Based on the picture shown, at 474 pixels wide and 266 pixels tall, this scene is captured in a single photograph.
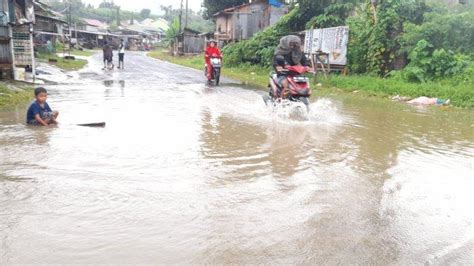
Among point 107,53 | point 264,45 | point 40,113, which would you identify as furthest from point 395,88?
point 107,53

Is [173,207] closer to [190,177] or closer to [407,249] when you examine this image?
[190,177]

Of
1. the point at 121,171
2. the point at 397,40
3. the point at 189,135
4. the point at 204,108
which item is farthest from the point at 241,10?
the point at 121,171

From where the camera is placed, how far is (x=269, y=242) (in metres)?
3.28

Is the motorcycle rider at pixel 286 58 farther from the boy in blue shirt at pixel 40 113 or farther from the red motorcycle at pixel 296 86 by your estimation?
the boy in blue shirt at pixel 40 113

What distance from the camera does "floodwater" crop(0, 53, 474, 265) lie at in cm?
316

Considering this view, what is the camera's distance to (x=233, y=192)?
438 cm

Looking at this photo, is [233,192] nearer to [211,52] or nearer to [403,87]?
[403,87]

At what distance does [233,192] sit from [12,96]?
8.17 meters

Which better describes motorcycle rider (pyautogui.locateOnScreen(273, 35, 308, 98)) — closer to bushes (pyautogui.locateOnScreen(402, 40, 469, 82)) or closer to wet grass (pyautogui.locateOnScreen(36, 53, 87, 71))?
bushes (pyautogui.locateOnScreen(402, 40, 469, 82))

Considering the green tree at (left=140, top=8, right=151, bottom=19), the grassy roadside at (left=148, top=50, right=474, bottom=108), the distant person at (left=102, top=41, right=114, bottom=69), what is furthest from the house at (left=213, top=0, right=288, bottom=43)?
the green tree at (left=140, top=8, right=151, bottom=19)

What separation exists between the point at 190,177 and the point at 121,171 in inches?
32.1

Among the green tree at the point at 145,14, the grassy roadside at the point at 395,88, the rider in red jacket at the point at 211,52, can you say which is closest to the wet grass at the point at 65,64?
the rider in red jacket at the point at 211,52

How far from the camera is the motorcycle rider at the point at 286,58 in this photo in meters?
9.37

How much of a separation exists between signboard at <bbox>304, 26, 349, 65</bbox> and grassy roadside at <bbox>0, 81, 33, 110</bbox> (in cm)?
1135
